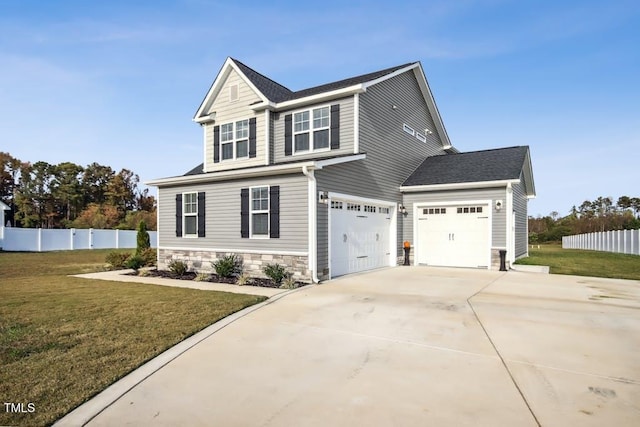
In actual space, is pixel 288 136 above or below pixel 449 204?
above

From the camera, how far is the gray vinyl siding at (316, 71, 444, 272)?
1096 cm

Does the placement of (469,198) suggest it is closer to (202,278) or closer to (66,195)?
(202,278)

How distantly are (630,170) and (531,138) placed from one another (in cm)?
1173

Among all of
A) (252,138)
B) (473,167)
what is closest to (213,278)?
(252,138)

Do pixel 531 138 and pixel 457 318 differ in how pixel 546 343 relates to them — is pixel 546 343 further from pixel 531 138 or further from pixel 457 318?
pixel 531 138

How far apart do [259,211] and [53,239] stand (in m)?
22.1

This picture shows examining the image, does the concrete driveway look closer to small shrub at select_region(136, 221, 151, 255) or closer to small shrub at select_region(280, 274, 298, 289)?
small shrub at select_region(280, 274, 298, 289)

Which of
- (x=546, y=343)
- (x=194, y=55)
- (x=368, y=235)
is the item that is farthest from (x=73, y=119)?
(x=546, y=343)

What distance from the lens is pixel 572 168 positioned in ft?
78.5

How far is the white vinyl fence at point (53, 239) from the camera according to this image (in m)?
24.9

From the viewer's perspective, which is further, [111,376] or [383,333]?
[383,333]

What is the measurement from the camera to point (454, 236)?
13945mm

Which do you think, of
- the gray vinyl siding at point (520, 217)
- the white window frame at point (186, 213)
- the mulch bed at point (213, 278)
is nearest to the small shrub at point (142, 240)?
the mulch bed at point (213, 278)

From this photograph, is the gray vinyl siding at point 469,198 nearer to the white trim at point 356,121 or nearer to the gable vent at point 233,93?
the white trim at point 356,121
